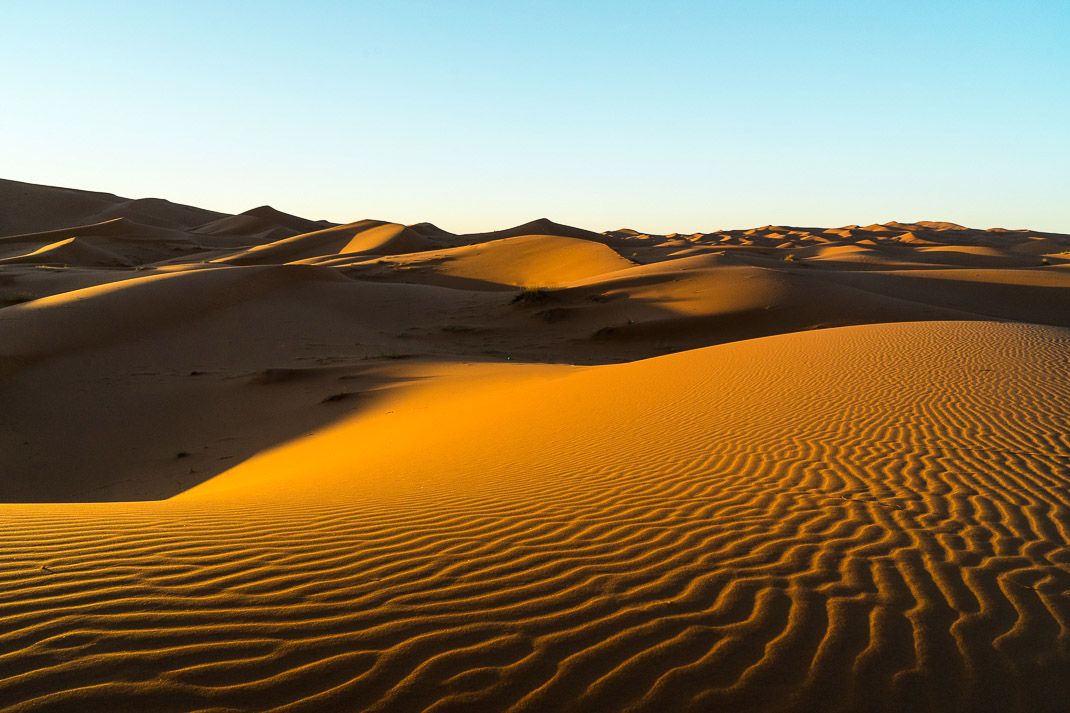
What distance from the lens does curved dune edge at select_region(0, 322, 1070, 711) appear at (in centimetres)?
279

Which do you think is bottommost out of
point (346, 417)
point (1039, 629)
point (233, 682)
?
point (346, 417)

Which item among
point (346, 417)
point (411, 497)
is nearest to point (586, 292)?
point (346, 417)

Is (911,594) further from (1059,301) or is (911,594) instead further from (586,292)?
(1059,301)

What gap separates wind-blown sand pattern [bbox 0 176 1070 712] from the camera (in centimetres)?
285

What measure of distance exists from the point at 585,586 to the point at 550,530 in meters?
0.96

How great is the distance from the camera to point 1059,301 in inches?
1104

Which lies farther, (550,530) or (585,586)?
(550,530)

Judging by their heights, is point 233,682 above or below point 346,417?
above

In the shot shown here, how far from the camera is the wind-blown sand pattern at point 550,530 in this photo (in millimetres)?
2854

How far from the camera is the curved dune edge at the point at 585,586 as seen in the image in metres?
2.79

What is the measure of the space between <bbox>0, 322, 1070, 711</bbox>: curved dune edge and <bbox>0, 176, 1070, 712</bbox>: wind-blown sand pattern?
0.06ft

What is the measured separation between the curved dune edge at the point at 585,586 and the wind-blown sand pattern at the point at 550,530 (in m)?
0.02

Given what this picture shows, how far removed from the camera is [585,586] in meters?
3.71

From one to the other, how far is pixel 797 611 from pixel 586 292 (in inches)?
997
